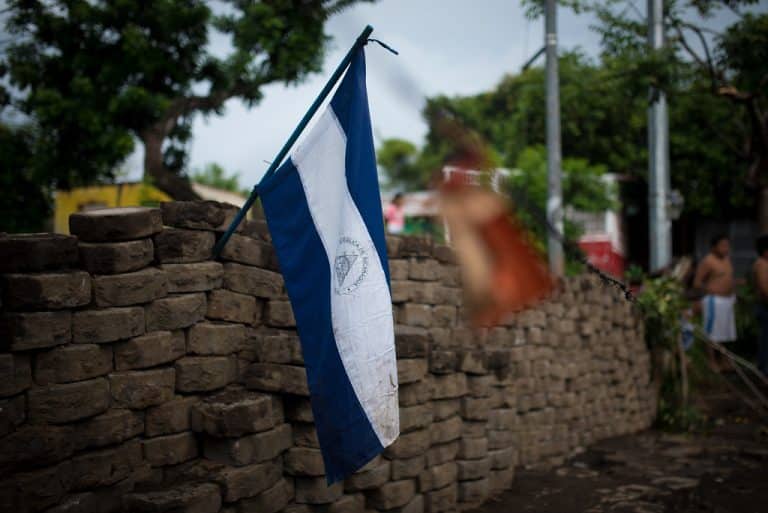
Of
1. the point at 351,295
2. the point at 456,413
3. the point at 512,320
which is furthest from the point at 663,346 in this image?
the point at 351,295

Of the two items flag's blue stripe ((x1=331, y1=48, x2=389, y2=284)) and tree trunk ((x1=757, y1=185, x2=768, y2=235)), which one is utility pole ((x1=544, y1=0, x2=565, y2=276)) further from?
flag's blue stripe ((x1=331, y1=48, x2=389, y2=284))

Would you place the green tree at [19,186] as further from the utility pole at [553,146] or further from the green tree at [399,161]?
the green tree at [399,161]

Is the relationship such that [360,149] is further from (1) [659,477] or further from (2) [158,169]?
(2) [158,169]

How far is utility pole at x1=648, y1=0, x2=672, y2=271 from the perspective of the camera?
37.0ft

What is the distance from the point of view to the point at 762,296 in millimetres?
9227

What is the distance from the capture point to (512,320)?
23.2 feet

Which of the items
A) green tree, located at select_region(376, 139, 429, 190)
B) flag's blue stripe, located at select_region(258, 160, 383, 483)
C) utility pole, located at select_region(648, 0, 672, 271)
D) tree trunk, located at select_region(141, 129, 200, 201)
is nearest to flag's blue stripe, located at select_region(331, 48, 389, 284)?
flag's blue stripe, located at select_region(258, 160, 383, 483)

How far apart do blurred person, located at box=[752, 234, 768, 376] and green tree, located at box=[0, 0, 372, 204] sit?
6.68m

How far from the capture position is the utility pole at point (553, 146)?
34.0 feet

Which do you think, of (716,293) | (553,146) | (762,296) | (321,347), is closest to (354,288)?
(321,347)

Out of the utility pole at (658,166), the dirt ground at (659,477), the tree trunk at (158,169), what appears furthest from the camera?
the tree trunk at (158,169)

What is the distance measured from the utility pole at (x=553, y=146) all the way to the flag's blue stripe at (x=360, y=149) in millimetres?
6942

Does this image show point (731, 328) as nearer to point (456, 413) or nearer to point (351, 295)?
point (456, 413)

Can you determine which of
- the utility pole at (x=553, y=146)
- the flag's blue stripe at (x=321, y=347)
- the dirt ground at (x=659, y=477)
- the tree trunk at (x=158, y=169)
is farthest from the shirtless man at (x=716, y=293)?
the flag's blue stripe at (x=321, y=347)
